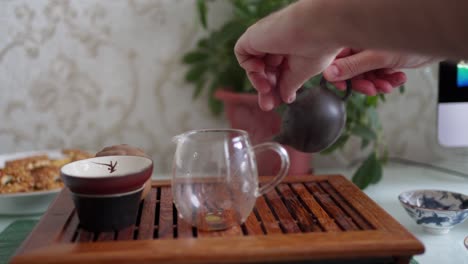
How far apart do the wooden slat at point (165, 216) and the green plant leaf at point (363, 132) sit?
0.38 m

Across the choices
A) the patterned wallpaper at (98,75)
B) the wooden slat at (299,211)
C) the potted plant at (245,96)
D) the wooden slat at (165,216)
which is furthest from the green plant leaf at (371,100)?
the wooden slat at (165,216)

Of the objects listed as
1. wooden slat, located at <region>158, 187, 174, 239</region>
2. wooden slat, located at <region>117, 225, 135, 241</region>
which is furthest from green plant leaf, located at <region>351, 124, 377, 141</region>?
wooden slat, located at <region>117, 225, 135, 241</region>

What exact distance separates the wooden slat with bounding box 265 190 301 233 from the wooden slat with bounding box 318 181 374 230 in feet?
0.21

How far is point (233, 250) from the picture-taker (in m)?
0.42

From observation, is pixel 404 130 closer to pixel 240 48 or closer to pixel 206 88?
pixel 206 88

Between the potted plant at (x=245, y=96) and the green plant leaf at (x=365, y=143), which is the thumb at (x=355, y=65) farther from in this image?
the green plant leaf at (x=365, y=143)

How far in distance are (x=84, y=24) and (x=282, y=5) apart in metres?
0.38

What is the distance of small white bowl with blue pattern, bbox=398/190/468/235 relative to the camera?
2.01ft

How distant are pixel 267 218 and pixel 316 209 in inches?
2.5

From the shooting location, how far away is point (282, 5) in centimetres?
85

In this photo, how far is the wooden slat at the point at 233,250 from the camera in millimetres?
411

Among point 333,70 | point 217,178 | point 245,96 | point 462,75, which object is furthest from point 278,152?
point 462,75

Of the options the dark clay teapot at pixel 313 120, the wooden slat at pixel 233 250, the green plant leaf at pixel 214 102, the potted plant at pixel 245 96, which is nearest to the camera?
the wooden slat at pixel 233 250

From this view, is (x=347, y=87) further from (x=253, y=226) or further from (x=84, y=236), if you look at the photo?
(x=84, y=236)
